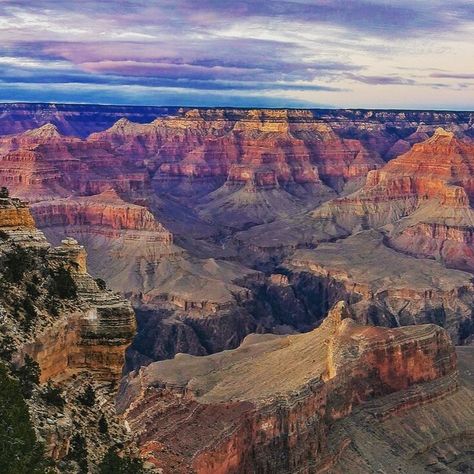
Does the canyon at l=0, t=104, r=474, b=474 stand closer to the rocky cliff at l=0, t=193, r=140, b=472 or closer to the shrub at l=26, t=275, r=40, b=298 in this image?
the rocky cliff at l=0, t=193, r=140, b=472

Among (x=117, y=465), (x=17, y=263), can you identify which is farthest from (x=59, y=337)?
(x=117, y=465)

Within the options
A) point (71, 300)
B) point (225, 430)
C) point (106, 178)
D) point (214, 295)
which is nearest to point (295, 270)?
point (214, 295)

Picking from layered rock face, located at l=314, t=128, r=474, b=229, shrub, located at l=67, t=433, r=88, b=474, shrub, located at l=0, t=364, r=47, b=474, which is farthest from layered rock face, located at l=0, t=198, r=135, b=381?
layered rock face, located at l=314, t=128, r=474, b=229

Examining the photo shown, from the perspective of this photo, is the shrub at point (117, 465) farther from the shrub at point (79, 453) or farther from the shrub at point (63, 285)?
the shrub at point (63, 285)

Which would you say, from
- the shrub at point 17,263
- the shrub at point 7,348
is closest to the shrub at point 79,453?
the shrub at point 7,348

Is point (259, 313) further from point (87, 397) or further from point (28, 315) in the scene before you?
point (28, 315)

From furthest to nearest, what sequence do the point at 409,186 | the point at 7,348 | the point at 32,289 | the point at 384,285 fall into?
the point at 409,186 → the point at 384,285 → the point at 32,289 → the point at 7,348
